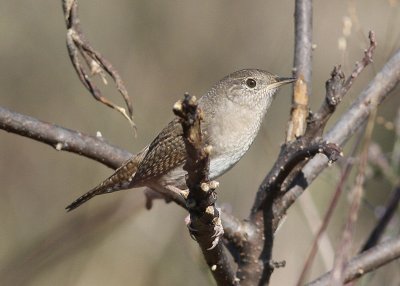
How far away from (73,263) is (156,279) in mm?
592

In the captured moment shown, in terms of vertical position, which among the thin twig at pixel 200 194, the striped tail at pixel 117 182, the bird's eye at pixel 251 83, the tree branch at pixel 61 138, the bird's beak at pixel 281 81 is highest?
the bird's eye at pixel 251 83

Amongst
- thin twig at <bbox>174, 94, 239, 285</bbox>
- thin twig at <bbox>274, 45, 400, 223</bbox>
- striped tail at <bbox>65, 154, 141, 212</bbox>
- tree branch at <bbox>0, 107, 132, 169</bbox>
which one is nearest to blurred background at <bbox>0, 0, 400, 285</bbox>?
striped tail at <bbox>65, 154, 141, 212</bbox>

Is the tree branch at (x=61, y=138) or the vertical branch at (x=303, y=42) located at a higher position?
the vertical branch at (x=303, y=42)

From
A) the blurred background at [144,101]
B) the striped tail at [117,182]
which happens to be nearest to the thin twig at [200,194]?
the striped tail at [117,182]

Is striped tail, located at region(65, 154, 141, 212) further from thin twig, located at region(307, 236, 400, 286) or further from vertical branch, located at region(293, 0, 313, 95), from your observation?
thin twig, located at region(307, 236, 400, 286)

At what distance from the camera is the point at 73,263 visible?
14.5 feet

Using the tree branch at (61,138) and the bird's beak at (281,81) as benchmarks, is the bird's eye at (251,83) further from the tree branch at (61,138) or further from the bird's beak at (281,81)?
the tree branch at (61,138)

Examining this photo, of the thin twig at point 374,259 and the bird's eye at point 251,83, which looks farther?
the bird's eye at point 251,83

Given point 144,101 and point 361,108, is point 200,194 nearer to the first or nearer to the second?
point 361,108

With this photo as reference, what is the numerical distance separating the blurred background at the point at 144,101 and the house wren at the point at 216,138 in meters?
1.02

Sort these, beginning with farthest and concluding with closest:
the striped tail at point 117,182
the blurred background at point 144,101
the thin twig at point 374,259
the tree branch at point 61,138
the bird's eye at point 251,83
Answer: the blurred background at point 144,101
the bird's eye at point 251,83
the striped tail at point 117,182
the thin twig at point 374,259
the tree branch at point 61,138

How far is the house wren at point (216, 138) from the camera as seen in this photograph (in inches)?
121

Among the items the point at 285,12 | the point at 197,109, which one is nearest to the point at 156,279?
the point at 285,12

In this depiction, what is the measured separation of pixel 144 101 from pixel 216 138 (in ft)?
8.00
